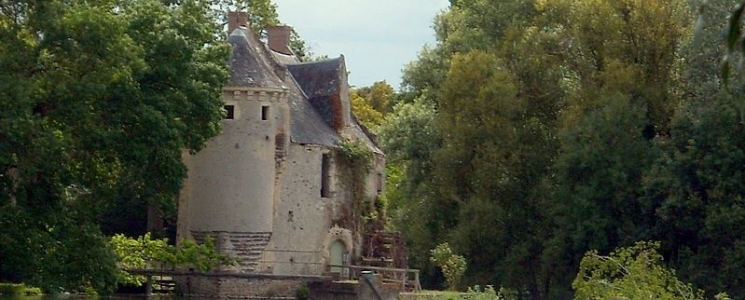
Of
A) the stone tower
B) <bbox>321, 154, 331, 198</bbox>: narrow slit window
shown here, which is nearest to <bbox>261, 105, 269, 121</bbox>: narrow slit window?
the stone tower

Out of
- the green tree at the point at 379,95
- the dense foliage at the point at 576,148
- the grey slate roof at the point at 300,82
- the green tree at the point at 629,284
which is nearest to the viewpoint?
the green tree at the point at 629,284

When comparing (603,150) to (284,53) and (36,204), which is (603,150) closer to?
(36,204)

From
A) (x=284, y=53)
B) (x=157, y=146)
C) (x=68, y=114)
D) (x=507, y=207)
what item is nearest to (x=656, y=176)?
(x=507, y=207)

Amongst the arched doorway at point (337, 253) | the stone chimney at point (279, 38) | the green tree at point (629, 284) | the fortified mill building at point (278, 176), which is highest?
the stone chimney at point (279, 38)

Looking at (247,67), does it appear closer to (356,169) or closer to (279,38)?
(356,169)

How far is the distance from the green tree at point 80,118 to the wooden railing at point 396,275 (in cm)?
891

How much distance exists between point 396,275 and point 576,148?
24.6ft

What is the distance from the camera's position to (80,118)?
2988 centimetres

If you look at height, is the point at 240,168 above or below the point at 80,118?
above

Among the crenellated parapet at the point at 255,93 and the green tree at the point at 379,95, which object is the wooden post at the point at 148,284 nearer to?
the crenellated parapet at the point at 255,93

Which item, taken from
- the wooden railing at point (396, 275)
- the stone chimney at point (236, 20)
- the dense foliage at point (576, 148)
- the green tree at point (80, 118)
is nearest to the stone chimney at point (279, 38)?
the stone chimney at point (236, 20)

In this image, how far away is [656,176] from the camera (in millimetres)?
34312


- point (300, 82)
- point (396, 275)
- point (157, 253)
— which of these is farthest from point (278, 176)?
point (157, 253)

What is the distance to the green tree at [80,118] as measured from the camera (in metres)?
28.6
